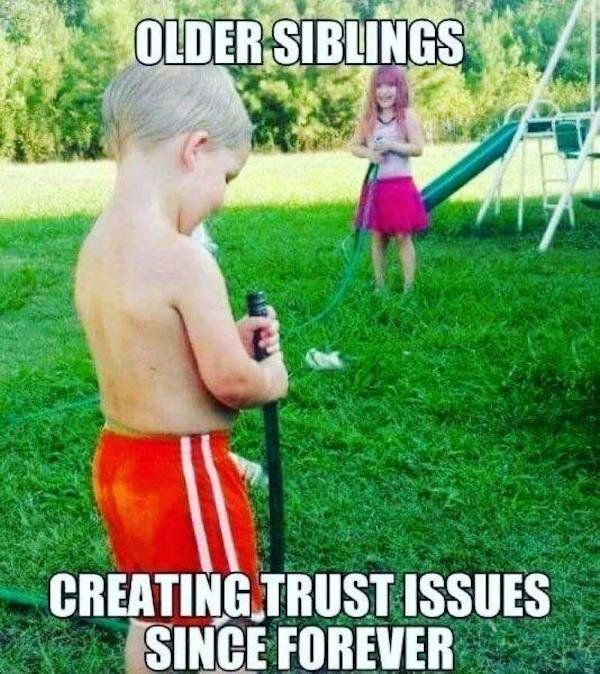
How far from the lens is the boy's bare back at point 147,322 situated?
1584 millimetres

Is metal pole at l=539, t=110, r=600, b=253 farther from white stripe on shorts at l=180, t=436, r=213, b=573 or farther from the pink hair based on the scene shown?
white stripe on shorts at l=180, t=436, r=213, b=573

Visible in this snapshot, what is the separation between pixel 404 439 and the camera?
3707mm

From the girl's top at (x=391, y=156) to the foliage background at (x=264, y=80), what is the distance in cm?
1794

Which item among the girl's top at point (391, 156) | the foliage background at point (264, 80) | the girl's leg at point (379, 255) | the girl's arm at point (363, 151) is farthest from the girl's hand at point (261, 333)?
the foliage background at point (264, 80)

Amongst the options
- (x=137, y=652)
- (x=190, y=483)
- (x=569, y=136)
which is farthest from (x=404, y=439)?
(x=569, y=136)

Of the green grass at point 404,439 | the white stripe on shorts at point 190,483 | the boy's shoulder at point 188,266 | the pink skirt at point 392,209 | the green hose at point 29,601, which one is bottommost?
the green hose at point 29,601

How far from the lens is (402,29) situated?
3.80 meters

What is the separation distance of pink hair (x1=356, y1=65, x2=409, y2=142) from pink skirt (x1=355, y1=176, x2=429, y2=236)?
0.31 meters

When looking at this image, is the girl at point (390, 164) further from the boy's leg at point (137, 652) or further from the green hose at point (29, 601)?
the boy's leg at point (137, 652)

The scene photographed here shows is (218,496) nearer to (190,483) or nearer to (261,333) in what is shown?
(190,483)

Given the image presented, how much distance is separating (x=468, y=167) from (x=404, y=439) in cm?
508

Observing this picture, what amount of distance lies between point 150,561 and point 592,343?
10.8 feet

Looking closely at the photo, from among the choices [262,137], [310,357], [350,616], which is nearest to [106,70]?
[262,137]

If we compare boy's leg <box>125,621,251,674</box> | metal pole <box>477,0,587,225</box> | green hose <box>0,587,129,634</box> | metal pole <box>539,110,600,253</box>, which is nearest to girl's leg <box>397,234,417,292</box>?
metal pole <box>539,110,600,253</box>
